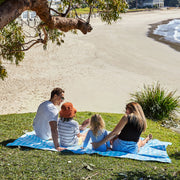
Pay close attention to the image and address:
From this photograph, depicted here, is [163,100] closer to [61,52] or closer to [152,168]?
[152,168]

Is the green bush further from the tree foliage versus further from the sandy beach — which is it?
the tree foliage

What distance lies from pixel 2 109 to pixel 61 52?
1195 cm

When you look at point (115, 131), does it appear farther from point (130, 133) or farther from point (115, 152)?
point (115, 152)

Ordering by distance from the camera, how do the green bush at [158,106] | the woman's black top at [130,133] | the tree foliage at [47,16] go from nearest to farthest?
the tree foliage at [47,16], the woman's black top at [130,133], the green bush at [158,106]

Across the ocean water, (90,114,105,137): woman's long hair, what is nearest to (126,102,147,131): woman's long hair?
(90,114,105,137): woman's long hair

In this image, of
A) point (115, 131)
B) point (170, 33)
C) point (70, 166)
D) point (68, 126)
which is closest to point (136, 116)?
point (115, 131)

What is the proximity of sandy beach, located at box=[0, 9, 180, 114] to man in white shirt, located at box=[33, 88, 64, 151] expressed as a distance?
252 inches

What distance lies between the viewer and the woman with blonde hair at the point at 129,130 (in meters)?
5.23

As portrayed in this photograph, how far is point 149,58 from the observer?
75.5 feet

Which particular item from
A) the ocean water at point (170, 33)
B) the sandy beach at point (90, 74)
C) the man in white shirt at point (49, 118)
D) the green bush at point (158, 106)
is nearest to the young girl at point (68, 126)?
the man in white shirt at point (49, 118)

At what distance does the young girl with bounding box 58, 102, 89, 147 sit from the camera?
17.4 feet

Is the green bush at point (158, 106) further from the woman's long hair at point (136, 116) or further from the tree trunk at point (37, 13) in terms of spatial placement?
the woman's long hair at point (136, 116)

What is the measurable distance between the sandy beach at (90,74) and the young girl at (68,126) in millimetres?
6653

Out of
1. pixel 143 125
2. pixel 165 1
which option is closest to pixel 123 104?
pixel 143 125
